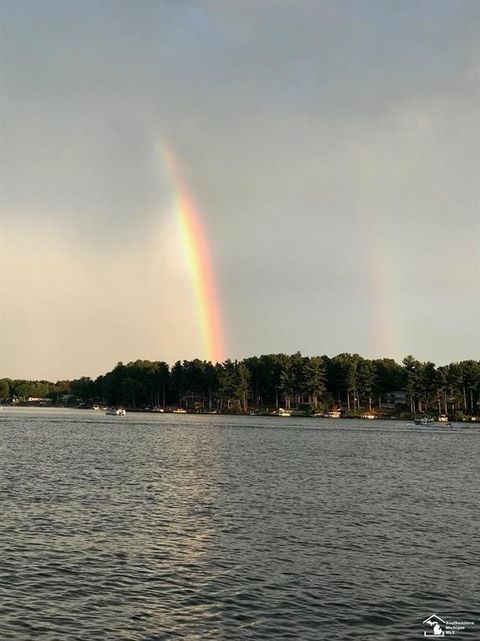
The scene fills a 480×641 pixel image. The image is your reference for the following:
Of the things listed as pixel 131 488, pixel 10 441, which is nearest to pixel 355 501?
pixel 131 488

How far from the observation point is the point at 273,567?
31.9m

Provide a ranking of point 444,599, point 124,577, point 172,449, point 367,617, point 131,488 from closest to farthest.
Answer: point 367,617 → point 444,599 → point 124,577 → point 131,488 → point 172,449

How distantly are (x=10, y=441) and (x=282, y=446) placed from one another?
47.9 meters

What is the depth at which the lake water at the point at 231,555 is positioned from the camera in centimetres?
2417

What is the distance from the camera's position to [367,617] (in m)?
25.0

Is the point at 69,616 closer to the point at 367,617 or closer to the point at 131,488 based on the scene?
the point at 367,617

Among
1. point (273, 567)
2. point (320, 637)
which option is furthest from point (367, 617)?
point (273, 567)

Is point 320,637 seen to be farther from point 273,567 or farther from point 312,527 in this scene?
point 312,527

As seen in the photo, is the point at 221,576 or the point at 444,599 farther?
the point at 221,576

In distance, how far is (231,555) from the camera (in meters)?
33.9

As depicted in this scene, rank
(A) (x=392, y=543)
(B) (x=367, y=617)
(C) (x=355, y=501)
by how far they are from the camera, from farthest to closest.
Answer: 1. (C) (x=355, y=501)
2. (A) (x=392, y=543)
3. (B) (x=367, y=617)

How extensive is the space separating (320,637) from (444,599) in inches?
285

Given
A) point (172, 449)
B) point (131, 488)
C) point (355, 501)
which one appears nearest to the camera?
point (355, 501)

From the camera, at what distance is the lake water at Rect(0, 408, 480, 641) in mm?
24172
